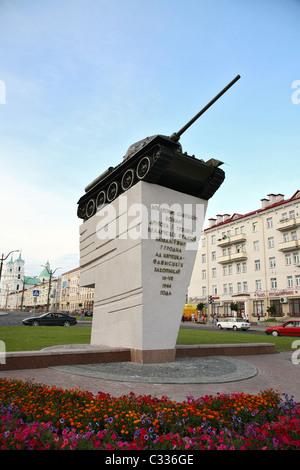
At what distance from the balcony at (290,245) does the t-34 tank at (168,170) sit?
1284 inches

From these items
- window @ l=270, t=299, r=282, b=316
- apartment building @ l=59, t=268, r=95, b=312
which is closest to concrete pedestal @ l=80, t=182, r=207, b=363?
window @ l=270, t=299, r=282, b=316

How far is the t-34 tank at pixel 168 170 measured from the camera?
1112 centimetres

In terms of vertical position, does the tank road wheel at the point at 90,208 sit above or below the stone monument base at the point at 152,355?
above

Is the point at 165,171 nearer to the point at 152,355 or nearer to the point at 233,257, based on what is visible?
the point at 152,355

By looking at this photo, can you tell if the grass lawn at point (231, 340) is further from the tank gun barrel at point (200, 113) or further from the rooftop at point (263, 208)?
the rooftop at point (263, 208)

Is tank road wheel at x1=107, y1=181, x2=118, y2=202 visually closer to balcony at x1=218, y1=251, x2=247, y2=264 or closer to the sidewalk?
the sidewalk

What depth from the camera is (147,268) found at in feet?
35.6

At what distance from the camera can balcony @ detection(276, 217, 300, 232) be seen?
41844 millimetres

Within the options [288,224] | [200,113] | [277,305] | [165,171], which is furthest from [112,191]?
[277,305]

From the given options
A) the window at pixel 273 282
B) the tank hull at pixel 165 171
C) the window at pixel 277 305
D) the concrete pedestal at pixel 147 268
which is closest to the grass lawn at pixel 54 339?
the concrete pedestal at pixel 147 268

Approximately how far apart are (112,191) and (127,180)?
135 centimetres

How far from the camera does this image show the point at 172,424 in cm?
446
